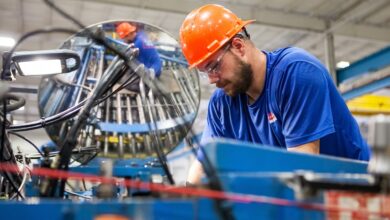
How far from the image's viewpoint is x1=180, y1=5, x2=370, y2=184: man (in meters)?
1.24

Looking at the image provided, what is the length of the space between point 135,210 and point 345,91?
337cm

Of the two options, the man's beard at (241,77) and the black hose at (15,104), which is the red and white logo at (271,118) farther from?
the black hose at (15,104)

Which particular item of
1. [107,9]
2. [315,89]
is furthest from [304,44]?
[315,89]

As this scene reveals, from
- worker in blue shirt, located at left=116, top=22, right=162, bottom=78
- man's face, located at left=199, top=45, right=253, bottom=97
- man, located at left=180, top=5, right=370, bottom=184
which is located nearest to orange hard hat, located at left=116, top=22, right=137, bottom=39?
worker in blue shirt, located at left=116, top=22, right=162, bottom=78

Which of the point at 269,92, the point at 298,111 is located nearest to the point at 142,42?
the point at 269,92

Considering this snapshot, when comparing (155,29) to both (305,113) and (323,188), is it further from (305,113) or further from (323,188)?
(323,188)

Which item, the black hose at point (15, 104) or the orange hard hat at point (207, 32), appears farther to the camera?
the orange hard hat at point (207, 32)

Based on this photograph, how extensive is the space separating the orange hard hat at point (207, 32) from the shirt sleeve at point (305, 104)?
0.94ft

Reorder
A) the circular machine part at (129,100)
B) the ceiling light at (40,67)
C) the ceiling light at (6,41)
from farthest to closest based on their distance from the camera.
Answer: the ceiling light at (6,41) → the circular machine part at (129,100) → the ceiling light at (40,67)

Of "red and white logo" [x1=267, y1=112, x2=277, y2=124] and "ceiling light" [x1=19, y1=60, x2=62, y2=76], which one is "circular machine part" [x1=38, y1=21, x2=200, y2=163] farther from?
"ceiling light" [x1=19, y1=60, x2=62, y2=76]

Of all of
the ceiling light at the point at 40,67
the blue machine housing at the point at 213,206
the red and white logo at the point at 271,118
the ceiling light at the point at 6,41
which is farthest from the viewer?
the ceiling light at the point at 6,41

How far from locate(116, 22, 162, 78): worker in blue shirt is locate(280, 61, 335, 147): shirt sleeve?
1061 mm

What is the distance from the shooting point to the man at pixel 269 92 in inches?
48.7

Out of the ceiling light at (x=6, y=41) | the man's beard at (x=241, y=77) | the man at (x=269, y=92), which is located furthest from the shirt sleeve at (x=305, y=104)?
the ceiling light at (x=6, y=41)
